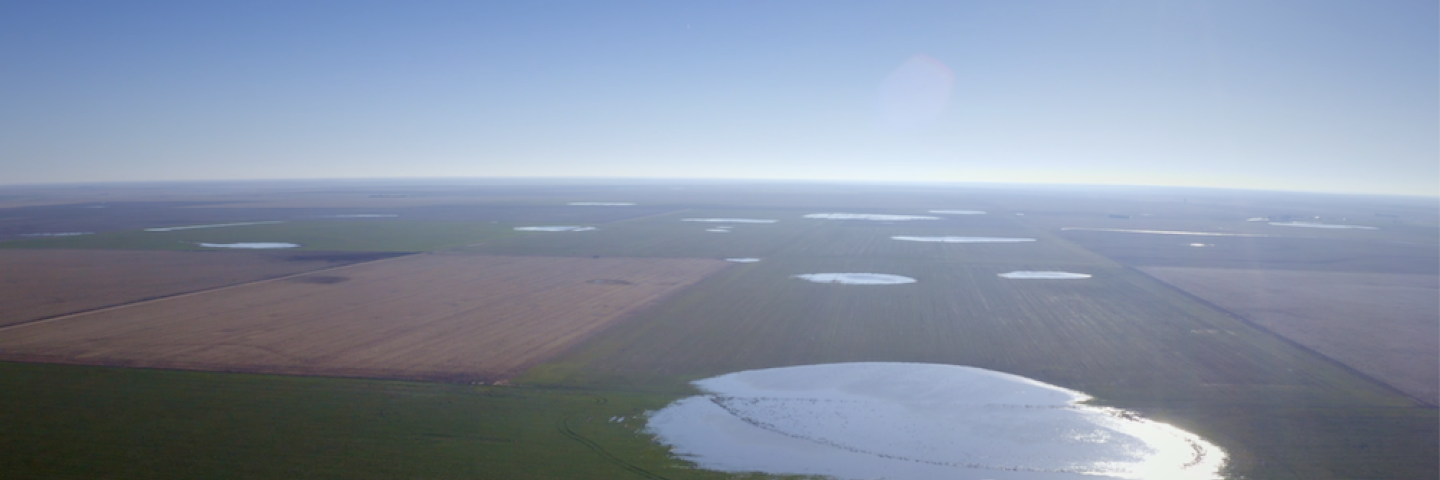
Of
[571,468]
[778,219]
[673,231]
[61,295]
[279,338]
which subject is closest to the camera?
[571,468]

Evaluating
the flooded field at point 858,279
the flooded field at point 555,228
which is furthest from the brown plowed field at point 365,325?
the flooded field at point 555,228

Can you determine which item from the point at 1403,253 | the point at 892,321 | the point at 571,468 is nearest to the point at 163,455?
the point at 571,468

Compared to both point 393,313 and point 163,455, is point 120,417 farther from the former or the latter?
point 393,313

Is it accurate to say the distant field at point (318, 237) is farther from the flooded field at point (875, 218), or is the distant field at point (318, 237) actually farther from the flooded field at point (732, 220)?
the flooded field at point (875, 218)

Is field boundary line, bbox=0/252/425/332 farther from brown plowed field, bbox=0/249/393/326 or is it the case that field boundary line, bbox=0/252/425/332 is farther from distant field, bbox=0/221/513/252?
distant field, bbox=0/221/513/252

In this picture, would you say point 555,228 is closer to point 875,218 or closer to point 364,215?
point 364,215
